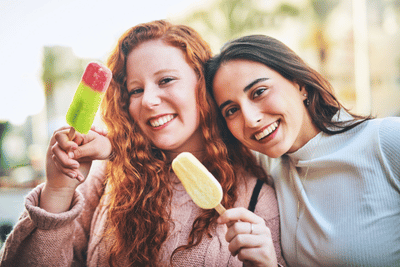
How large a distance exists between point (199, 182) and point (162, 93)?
2.29ft

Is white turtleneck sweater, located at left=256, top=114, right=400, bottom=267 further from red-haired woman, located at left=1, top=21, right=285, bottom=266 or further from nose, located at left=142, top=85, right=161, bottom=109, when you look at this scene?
nose, located at left=142, top=85, right=161, bottom=109

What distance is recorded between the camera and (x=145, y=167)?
1.91 metres

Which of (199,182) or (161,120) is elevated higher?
(161,120)

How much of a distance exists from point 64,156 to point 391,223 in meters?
1.81

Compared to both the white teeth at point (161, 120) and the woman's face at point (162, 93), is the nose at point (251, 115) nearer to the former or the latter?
the woman's face at point (162, 93)

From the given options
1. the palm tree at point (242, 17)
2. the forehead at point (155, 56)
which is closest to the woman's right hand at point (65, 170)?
the forehead at point (155, 56)

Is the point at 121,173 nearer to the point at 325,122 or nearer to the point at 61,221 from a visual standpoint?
the point at 61,221

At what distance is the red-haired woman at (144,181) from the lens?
160cm

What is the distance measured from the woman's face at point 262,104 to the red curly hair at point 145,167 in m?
0.21

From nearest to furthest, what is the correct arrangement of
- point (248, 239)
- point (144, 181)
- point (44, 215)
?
point (248, 239) < point (44, 215) < point (144, 181)

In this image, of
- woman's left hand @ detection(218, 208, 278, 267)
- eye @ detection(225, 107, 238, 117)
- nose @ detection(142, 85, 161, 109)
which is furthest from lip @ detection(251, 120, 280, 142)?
nose @ detection(142, 85, 161, 109)

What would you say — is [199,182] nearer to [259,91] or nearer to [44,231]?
[259,91]

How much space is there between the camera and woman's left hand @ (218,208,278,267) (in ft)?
4.23

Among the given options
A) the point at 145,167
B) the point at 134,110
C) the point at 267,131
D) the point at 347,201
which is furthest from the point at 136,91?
the point at 347,201
